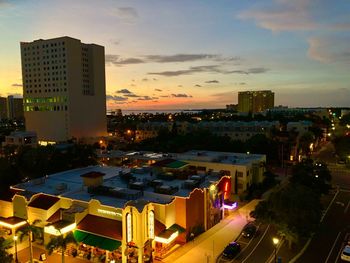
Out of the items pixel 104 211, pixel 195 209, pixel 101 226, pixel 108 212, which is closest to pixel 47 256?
pixel 101 226

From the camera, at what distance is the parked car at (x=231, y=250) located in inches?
1216

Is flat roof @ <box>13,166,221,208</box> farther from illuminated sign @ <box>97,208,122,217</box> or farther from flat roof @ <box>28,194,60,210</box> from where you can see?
illuminated sign @ <box>97,208,122,217</box>

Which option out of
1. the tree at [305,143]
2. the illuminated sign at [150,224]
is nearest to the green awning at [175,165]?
the illuminated sign at [150,224]

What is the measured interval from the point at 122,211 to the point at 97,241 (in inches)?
147

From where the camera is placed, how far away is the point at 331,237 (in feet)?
116

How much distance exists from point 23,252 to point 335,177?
5899 centimetres

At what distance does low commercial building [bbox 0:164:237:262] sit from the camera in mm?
30234

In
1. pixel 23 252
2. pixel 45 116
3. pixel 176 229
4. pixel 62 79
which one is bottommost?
pixel 23 252

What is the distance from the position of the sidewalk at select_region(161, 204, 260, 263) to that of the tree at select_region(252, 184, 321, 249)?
575cm

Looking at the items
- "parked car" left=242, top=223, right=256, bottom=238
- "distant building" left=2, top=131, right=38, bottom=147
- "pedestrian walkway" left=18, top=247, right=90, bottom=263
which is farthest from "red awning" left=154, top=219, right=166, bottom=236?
"distant building" left=2, top=131, right=38, bottom=147

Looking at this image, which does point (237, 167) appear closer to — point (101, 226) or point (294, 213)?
point (294, 213)

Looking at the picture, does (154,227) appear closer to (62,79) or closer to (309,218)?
(309,218)

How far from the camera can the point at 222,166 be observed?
181 ft

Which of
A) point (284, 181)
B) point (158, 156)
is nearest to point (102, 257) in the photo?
point (158, 156)
